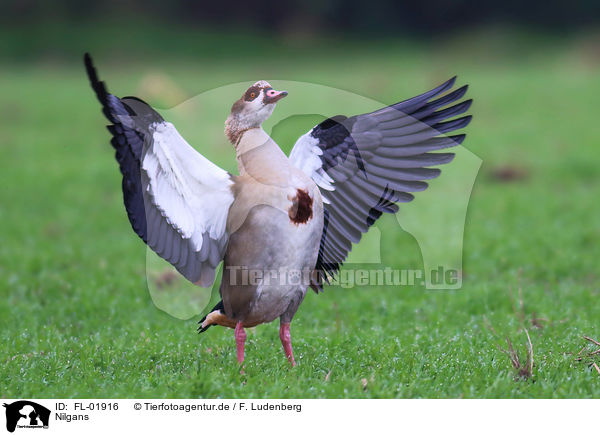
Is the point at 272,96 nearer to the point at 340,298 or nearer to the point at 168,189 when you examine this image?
the point at 168,189

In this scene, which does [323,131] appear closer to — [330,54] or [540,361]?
[540,361]

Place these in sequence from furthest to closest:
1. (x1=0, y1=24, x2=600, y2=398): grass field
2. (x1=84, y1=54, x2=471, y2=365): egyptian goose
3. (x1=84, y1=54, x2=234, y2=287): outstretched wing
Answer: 1. (x1=0, y1=24, x2=600, y2=398): grass field
2. (x1=84, y1=54, x2=471, y2=365): egyptian goose
3. (x1=84, y1=54, x2=234, y2=287): outstretched wing

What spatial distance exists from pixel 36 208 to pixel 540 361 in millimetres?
6245

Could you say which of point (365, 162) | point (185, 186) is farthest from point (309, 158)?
point (185, 186)

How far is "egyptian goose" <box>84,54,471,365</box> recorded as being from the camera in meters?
3.53

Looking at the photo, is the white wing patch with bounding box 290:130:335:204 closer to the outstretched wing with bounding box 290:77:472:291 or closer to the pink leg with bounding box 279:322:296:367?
the outstretched wing with bounding box 290:77:472:291

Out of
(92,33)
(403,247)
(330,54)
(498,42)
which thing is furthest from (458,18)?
(403,247)

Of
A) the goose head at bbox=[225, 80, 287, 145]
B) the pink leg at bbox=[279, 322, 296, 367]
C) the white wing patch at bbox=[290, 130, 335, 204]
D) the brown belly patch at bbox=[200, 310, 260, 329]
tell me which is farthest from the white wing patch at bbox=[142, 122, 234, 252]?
the pink leg at bbox=[279, 322, 296, 367]

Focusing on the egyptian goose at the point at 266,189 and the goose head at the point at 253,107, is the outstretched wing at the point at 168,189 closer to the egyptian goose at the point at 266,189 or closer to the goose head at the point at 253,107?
the egyptian goose at the point at 266,189

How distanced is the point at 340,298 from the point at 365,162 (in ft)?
6.67

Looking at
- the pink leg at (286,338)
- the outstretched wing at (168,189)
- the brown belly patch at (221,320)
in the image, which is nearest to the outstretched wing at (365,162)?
the pink leg at (286,338)

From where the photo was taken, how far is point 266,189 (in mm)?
3701

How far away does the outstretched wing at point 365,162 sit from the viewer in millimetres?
4082

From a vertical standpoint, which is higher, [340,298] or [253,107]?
[253,107]
